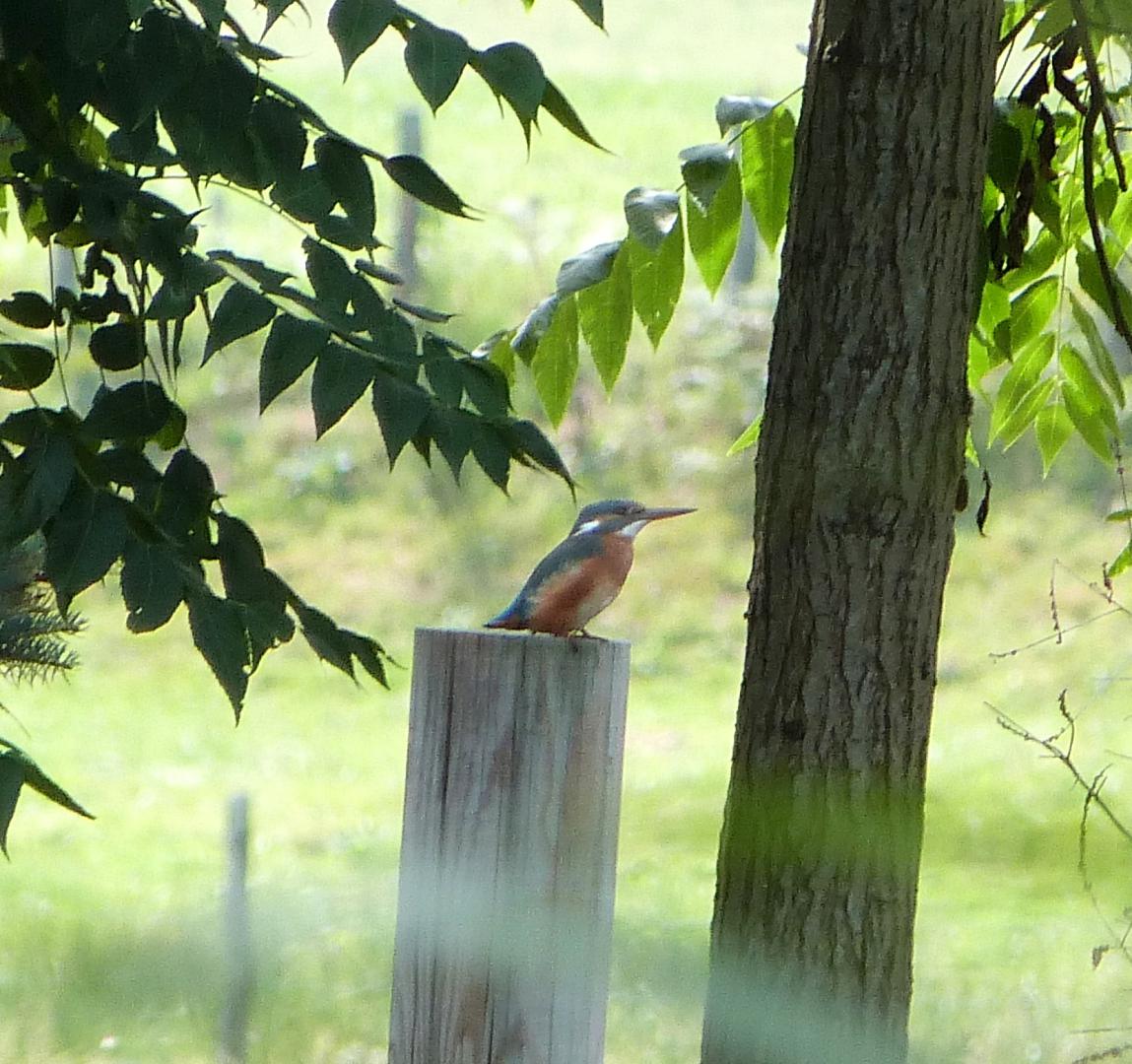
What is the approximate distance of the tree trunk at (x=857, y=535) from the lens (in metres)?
1.83

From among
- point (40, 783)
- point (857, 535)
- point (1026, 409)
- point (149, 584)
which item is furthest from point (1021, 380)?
point (40, 783)

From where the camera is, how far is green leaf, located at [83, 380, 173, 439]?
5.98 ft

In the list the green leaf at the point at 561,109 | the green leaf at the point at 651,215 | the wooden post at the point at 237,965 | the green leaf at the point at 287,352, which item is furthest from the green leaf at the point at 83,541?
the wooden post at the point at 237,965

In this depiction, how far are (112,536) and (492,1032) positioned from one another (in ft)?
2.22

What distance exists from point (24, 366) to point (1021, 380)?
1.56m

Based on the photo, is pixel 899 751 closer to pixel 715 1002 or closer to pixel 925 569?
pixel 925 569

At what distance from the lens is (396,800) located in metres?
7.81

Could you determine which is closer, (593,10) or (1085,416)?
(593,10)

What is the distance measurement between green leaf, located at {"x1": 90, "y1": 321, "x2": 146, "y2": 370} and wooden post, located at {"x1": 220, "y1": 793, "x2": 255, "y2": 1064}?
317 cm

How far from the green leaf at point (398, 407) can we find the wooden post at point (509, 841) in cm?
32

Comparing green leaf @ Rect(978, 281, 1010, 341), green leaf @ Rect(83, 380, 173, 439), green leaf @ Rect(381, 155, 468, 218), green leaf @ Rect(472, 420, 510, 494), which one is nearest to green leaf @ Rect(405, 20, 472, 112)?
green leaf @ Rect(381, 155, 468, 218)

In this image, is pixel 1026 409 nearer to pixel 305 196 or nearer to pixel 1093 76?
pixel 1093 76

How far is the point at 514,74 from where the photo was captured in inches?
68.1

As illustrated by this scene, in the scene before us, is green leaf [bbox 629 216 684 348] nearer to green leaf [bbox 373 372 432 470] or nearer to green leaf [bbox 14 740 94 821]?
green leaf [bbox 373 372 432 470]
